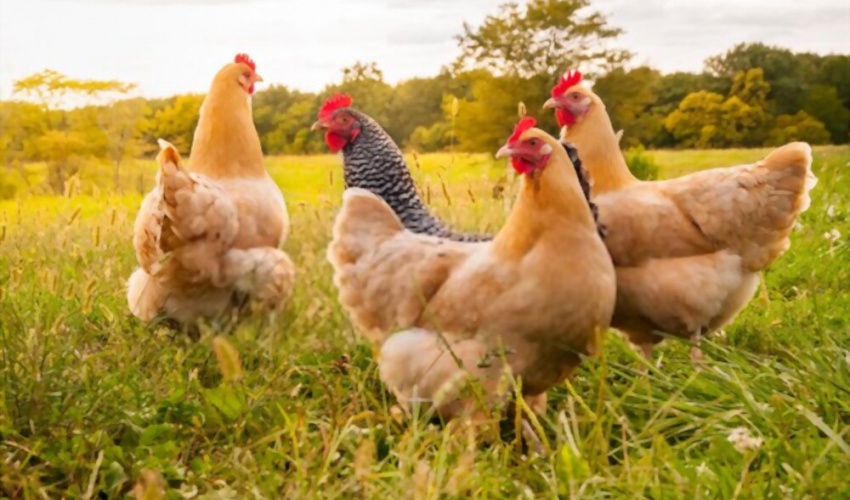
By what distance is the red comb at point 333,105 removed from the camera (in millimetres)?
2812

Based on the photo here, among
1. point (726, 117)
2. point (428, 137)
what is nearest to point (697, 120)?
point (726, 117)

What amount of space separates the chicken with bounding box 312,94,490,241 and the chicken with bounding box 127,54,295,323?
0.36 m

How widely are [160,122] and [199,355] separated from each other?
2398 mm

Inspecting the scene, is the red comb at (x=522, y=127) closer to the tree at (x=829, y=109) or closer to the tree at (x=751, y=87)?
the tree at (x=751, y=87)

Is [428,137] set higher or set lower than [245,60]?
lower

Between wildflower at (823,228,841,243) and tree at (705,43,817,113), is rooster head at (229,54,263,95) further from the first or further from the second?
tree at (705,43,817,113)

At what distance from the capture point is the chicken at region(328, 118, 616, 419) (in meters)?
2.08

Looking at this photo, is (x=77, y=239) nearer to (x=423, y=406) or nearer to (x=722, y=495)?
(x=423, y=406)

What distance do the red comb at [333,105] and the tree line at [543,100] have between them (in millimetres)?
1702

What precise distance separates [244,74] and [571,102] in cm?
114

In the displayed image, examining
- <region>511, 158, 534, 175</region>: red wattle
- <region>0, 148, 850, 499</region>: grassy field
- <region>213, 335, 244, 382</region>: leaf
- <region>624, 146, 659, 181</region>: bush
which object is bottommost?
<region>0, 148, 850, 499</region>: grassy field

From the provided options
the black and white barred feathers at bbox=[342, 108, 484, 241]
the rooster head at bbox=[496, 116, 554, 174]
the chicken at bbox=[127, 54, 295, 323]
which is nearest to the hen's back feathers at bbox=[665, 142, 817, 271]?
the black and white barred feathers at bbox=[342, 108, 484, 241]

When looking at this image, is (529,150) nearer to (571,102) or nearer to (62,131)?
(571,102)

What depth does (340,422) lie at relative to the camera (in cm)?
189
